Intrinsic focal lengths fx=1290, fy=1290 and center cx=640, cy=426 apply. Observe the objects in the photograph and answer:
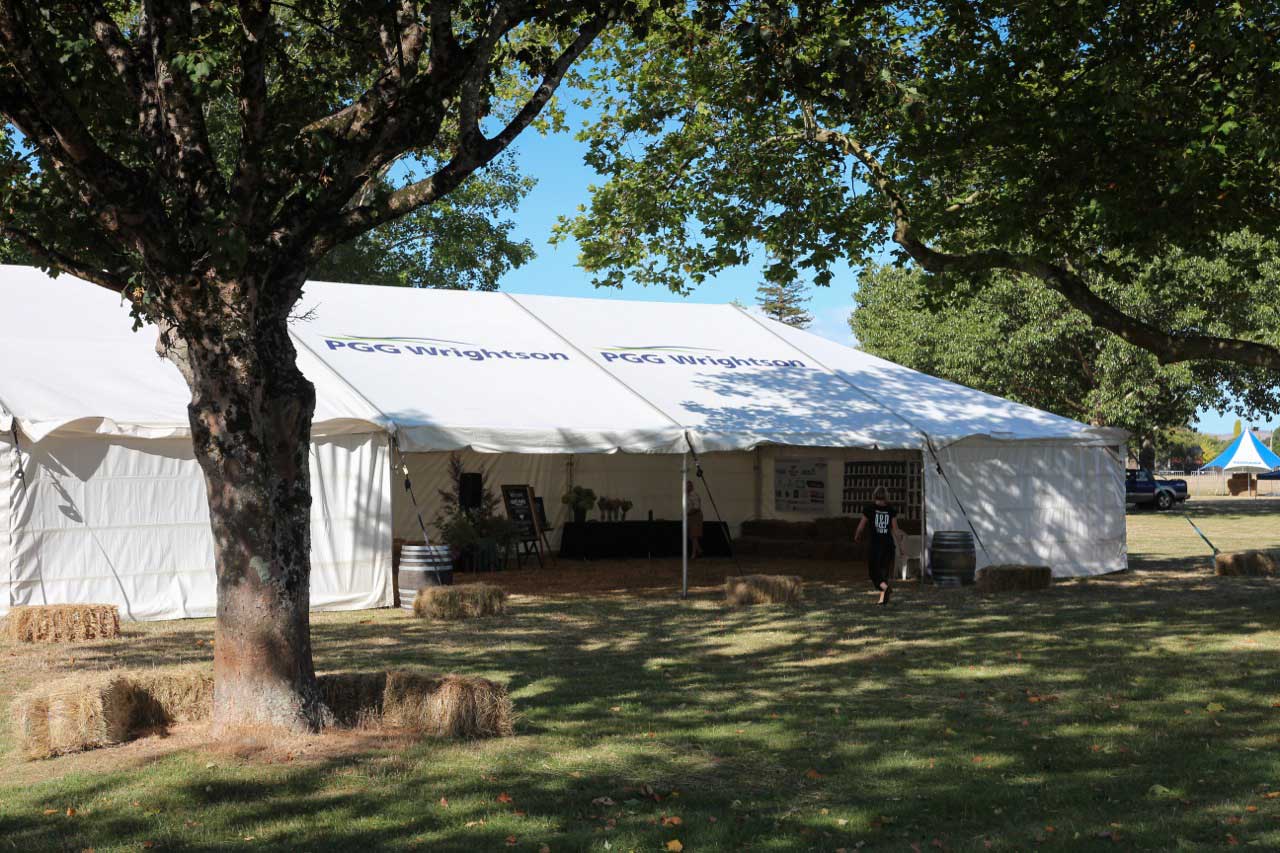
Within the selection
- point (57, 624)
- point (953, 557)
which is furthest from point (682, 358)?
point (57, 624)

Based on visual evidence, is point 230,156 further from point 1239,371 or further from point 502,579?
point 1239,371

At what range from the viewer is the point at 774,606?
44.2 feet

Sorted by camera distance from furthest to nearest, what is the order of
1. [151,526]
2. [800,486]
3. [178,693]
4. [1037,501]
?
[800,486], [1037,501], [151,526], [178,693]

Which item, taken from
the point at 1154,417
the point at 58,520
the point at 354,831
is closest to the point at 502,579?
the point at 58,520

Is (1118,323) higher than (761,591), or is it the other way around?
(1118,323)

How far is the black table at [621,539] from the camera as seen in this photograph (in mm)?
19625

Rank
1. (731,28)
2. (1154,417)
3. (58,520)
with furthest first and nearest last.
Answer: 1. (1154,417)
2. (731,28)
3. (58,520)

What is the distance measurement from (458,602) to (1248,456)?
4151 cm

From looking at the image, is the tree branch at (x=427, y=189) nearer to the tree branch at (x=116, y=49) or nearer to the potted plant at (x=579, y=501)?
the tree branch at (x=116, y=49)

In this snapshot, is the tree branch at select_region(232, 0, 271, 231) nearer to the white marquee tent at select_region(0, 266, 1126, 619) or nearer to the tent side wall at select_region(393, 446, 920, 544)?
the white marquee tent at select_region(0, 266, 1126, 619)

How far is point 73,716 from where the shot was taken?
644 centimetres

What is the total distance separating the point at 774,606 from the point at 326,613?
4574 mm

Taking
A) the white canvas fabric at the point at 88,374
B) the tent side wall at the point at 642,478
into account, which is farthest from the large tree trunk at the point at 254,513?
the tent side wall at the point at 642,478

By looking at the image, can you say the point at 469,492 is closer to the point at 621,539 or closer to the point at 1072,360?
the point at 621,539
